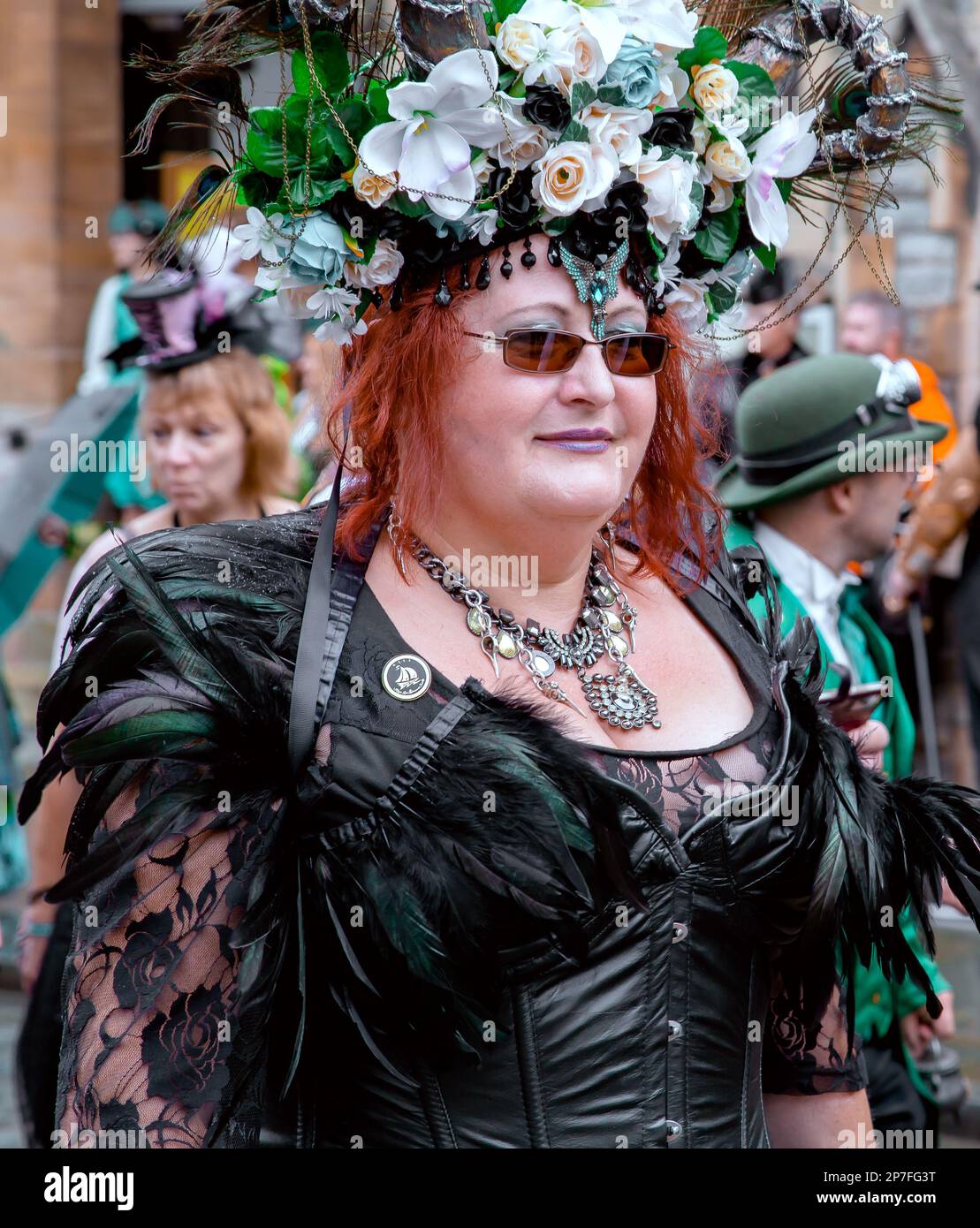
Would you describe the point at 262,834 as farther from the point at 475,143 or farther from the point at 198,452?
the point at 198,452

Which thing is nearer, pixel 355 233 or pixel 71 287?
pixel 355 233

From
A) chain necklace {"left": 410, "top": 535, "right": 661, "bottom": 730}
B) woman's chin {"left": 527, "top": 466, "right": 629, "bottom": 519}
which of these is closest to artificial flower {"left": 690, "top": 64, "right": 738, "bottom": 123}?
woman's chin {"left": 527, "top": 466, "right": 629, "bottom": 519}

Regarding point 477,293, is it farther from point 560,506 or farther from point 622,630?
point 622,630

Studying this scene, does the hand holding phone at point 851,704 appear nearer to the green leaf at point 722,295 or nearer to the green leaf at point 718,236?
the green leaf at point 722,295

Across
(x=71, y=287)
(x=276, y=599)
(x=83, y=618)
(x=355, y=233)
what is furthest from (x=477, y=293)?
(x=71, y=287)

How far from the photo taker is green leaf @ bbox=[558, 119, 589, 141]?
2082mm

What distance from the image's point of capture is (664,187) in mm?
2127

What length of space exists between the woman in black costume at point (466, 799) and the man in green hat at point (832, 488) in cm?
182

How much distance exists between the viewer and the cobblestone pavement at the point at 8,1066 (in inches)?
189

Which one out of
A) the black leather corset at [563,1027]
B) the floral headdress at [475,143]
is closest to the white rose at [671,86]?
the floral headdress at [475,143]

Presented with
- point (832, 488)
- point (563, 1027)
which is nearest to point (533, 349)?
point (563, 1027)

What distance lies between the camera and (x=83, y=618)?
6.63 ft

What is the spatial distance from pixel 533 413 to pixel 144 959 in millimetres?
793
